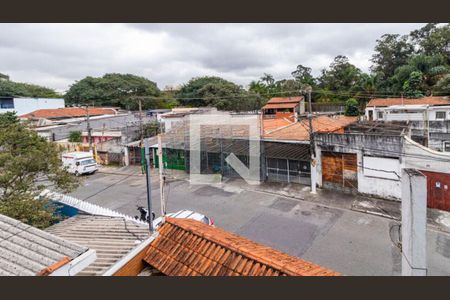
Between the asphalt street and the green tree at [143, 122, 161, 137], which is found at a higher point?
the green tree at [143, 122, 161, 137]

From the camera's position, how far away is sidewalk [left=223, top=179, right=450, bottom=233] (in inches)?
456

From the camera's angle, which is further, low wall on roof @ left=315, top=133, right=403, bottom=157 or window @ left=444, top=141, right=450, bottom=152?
window @ left=444, top=141, right=450, bottom=152

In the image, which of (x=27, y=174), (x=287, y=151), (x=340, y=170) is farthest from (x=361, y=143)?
(x=27, y=174)

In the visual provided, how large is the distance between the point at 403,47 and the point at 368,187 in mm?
35865

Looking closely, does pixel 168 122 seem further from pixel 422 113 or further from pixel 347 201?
pixel 422 113

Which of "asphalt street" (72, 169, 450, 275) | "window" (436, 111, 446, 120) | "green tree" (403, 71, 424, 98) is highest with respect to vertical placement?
"green tree" (403, 71, 424, 98)

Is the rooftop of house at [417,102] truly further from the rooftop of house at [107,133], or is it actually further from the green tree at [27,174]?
the green tree at [27,174]

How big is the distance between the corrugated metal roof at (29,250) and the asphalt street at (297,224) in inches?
301

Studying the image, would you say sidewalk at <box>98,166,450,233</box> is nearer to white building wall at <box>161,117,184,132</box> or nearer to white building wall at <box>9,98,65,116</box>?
white building wall at <box>161,117,184,132</box>

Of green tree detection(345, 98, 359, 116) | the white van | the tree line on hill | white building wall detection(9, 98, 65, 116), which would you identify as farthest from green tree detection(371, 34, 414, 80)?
white building wall detection(9, 98, 65, 116)

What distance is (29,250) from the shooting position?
3807mm

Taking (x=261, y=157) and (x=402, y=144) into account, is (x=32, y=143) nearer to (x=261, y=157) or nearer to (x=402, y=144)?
(x=261, y=157)

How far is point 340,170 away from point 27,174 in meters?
14.0

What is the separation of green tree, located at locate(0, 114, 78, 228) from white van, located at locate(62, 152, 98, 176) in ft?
34.4
